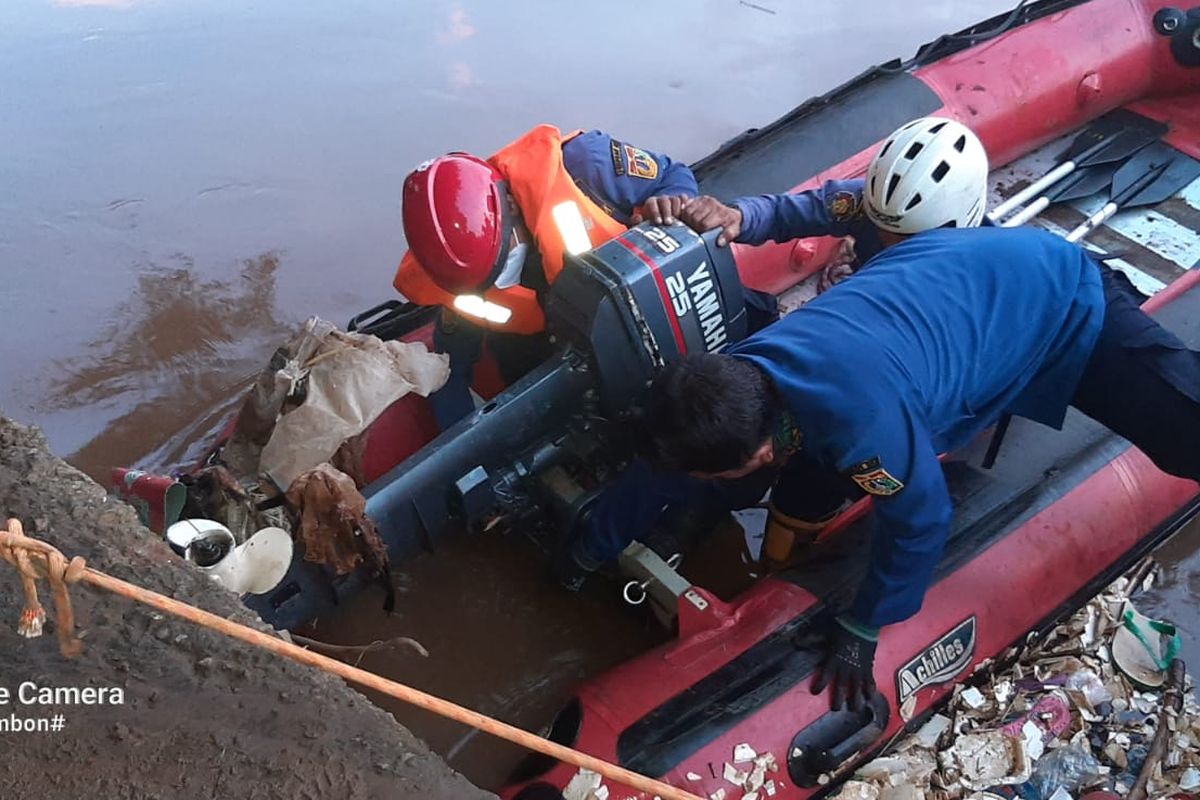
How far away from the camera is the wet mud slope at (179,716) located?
48.6 inches

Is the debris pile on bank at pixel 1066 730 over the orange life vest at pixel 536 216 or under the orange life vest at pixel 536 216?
under

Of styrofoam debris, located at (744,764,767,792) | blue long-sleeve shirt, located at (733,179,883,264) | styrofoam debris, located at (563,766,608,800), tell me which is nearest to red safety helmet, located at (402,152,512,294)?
blue long-sleeve shirt, located at (733,179,883,264)

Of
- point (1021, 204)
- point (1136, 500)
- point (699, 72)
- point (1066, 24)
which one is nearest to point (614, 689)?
point (1136, 500)

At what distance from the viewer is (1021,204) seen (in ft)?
11.1

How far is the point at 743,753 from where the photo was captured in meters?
1.93

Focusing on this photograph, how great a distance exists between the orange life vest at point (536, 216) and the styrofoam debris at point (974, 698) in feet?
4.31

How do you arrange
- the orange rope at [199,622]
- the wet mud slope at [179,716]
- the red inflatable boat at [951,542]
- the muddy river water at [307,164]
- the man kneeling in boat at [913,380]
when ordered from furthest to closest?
the muddy river water at [307,164], the red inflatable boat at [951,542], the man kneeling in boat at [913,380], the wet mud slope at [179,716], the orange rope at [199,622]

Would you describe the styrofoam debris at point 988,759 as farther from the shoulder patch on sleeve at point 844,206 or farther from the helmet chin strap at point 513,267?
the helmet chin strap at point 513,267

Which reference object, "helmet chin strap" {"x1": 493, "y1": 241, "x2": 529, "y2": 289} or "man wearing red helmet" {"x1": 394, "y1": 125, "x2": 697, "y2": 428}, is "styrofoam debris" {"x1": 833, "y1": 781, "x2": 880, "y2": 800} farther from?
"helmet chin strap" {"x1": 493, "y1": 241, "x2": 529, "y2": 289}

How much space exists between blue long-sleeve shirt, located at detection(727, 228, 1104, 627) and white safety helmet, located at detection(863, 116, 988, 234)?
28 centimetres

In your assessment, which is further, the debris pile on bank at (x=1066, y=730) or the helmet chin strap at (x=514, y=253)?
the helmet chin strap at (x=514, y=253)

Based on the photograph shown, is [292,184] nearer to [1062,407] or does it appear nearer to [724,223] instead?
[724,223]

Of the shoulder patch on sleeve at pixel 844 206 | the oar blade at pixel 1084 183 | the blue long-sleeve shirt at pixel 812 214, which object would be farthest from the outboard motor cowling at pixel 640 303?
the oar blade at pixel 1084 183

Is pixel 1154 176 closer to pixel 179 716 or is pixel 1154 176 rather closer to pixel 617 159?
pixel 617 159
